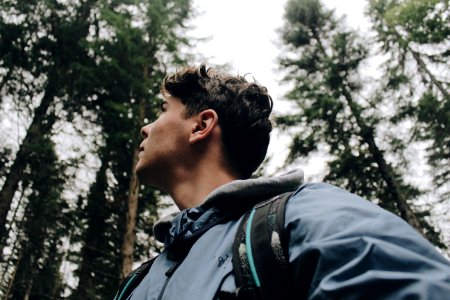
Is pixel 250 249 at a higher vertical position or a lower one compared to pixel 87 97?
lower

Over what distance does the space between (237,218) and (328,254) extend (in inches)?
25.0

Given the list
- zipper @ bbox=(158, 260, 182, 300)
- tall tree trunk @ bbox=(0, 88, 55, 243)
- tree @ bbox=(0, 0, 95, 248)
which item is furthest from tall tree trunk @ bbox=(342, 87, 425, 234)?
zipper @ bbox=(158, 260, 182, 300)

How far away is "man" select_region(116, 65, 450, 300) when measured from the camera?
3.15ft

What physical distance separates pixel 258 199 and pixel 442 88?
15.8m

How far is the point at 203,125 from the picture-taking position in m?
2.45

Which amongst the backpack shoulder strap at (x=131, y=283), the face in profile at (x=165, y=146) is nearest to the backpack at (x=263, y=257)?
the backpack shoulder strap at (x=131, y=283)

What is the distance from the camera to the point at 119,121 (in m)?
11.5

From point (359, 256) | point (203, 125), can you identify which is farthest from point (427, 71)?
point (359, 256)

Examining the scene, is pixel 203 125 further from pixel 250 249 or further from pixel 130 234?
pixel 130 234

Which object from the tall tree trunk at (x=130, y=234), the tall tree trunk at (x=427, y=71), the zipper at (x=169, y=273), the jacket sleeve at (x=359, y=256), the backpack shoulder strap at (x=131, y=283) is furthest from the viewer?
the tall tree trunk at (x=427, y=71)

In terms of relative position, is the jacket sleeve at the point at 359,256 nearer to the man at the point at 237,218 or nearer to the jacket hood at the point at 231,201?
the man at the point at 237,218

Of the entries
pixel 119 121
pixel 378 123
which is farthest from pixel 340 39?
pixel 119 121

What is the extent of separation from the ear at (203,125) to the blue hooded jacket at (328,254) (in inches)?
32.1

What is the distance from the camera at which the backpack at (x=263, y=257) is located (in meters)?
1.06
